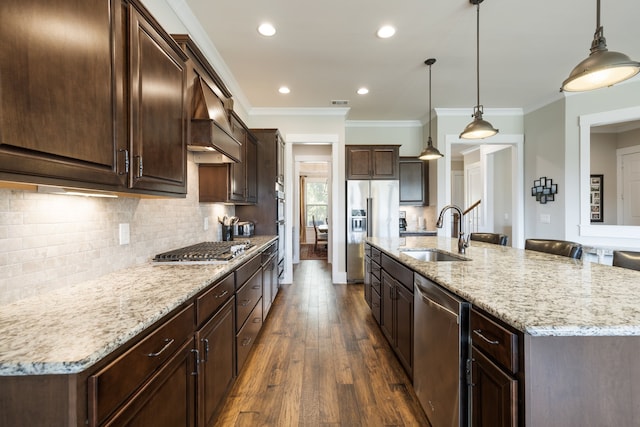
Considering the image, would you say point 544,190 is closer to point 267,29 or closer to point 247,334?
point 267,29

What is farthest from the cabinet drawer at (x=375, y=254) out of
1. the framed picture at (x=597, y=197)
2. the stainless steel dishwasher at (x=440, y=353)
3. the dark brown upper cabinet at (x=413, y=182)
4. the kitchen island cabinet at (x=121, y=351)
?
the framed picture at (x=597, y=197)

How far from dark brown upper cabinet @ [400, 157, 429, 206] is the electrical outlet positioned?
4548 millimetres

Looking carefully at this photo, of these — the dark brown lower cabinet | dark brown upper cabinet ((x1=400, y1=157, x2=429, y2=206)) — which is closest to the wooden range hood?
the dark brown lower cabinet

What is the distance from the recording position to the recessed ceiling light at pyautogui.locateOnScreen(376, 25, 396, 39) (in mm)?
2691

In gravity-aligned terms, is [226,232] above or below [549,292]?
above

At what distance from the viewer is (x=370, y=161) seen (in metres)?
4.99

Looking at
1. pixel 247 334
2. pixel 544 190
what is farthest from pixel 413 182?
pixel 247 334

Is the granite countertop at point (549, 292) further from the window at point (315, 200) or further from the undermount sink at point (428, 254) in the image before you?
the window at point (315, 200)

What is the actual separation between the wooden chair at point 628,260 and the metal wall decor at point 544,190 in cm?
288

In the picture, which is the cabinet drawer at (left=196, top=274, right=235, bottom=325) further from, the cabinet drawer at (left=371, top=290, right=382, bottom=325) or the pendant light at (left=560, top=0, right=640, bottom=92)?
the pendant light at (left=560, top=0, right=640, bottom=92)

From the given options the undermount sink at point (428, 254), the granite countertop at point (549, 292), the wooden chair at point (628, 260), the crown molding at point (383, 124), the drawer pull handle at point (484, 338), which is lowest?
the drawer pull handle at point (484, 338)

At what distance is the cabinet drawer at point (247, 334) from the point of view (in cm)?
200

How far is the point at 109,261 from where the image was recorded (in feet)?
5.25

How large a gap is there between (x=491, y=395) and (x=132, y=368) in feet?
4.04
